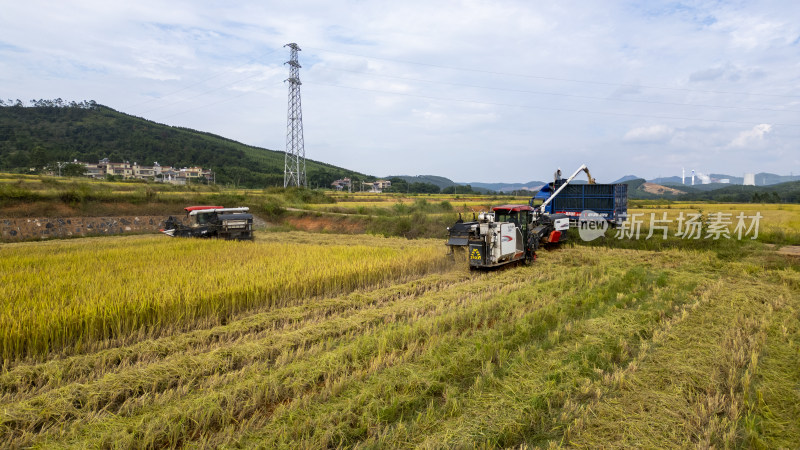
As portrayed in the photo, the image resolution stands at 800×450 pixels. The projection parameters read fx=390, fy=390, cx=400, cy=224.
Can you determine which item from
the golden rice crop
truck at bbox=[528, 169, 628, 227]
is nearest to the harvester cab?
the golden rice crop

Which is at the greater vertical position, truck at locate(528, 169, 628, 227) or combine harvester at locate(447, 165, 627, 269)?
truck at locate(528, 169, 628, 227)

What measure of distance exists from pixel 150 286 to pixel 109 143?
93091mm

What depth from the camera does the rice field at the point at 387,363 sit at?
3525 mm

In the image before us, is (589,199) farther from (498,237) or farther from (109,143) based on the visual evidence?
(109,143)

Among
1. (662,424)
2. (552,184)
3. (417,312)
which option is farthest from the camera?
(552,184)

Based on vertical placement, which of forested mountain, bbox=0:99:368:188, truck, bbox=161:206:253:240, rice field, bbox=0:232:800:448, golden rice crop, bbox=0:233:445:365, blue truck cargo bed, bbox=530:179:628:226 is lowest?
rice field, bbox=0:232:800:448

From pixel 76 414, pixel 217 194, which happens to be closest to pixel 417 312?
pixel 76 414

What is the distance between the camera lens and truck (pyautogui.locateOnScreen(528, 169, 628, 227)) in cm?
1805

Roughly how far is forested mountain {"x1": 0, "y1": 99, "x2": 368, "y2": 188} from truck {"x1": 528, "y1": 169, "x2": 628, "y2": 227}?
191 ft

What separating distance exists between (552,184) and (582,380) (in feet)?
51.3

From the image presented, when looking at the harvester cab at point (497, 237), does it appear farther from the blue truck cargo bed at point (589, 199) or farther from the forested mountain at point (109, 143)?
the forested mountain at point (109, 143)

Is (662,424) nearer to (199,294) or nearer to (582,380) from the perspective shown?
(582,380)

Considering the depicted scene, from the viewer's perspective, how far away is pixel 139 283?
7.39 m

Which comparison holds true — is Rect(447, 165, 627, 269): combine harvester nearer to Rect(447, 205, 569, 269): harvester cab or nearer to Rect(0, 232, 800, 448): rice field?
Rect(447, 205, 569, 269): harvester cab
